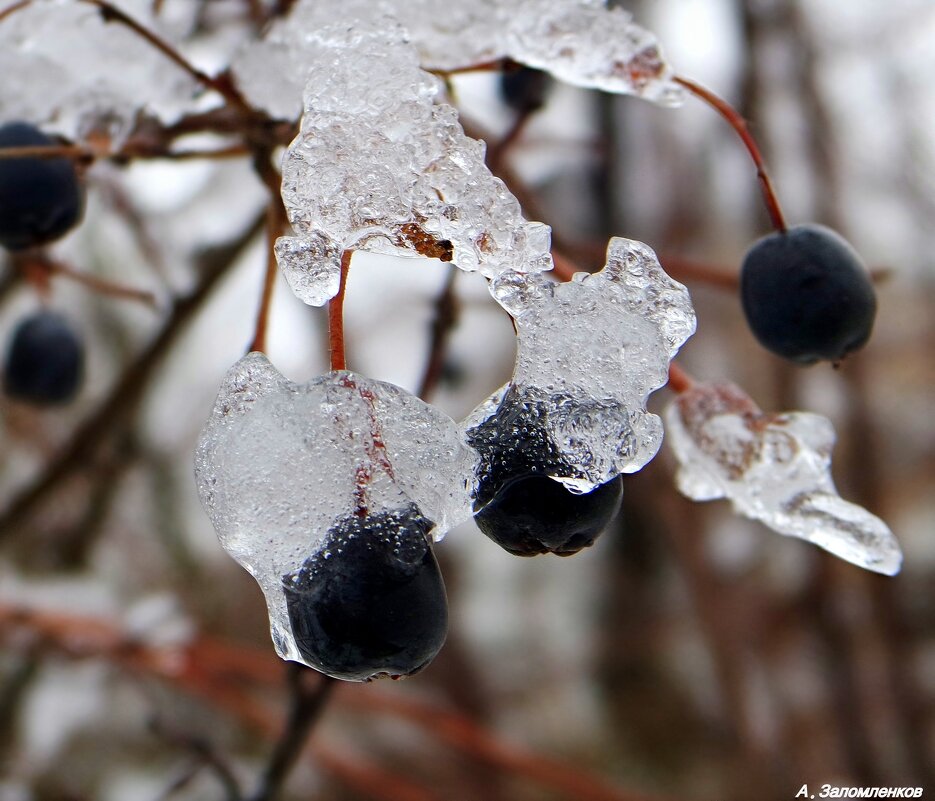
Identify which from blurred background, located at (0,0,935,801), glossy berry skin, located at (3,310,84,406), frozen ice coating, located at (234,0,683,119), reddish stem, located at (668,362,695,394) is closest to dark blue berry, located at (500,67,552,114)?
blurred background, located at (0,0,935,801)

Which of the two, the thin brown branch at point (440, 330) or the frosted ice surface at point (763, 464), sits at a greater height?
the frosted ice surface at point (763, 464)

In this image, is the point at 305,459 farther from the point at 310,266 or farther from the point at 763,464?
the point at 763,464

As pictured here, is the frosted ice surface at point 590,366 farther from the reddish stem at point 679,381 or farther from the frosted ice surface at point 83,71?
the frosted ice surface at point 83,71

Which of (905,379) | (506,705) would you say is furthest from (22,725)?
(905,379)

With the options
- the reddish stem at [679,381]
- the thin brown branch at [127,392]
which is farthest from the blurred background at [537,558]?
the reddish stem at [679,381]

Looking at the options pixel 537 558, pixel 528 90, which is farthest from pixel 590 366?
pixel 537 558
